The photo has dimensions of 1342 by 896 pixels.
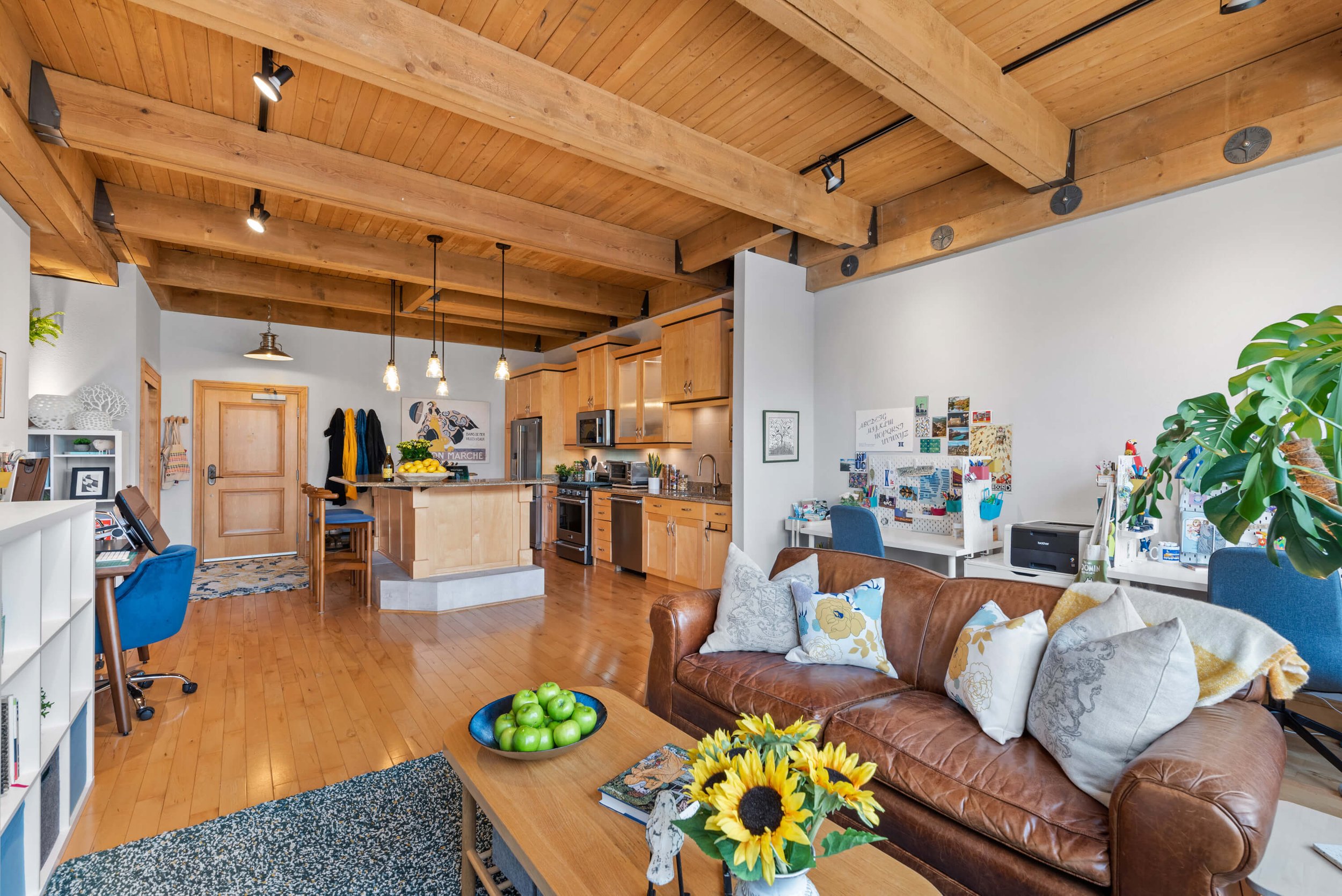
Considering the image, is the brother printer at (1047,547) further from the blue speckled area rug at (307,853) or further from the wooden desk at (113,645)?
the wooden desk at (113,645)

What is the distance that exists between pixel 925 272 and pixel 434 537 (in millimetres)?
4250

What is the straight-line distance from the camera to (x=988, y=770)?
165 centimetres

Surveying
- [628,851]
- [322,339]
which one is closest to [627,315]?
[322,339]

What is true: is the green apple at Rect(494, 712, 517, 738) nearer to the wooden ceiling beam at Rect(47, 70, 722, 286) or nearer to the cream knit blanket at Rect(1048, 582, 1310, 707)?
the cream knit blanket at Rect(1048, 582, 1310, 707)

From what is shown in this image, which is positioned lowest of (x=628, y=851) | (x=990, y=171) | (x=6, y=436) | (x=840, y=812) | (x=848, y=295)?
(x=840, y=812)

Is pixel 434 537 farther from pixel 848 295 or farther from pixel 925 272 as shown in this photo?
pixel 925 272

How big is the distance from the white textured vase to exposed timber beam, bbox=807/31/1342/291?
3.82 m

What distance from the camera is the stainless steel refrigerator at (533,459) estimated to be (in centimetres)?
789

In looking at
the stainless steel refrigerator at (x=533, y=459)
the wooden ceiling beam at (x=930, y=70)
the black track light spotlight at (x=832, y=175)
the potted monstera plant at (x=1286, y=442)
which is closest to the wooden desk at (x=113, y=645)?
the wooden ceiling beam at (x=930, y=70)

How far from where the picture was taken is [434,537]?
4.97 metres

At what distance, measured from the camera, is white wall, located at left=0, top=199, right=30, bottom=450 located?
126 inches

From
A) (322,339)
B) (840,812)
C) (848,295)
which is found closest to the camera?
(840,812)

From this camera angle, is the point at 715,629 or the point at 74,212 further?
the point at 74,212

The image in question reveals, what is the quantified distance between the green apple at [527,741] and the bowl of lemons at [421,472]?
3584 mm
